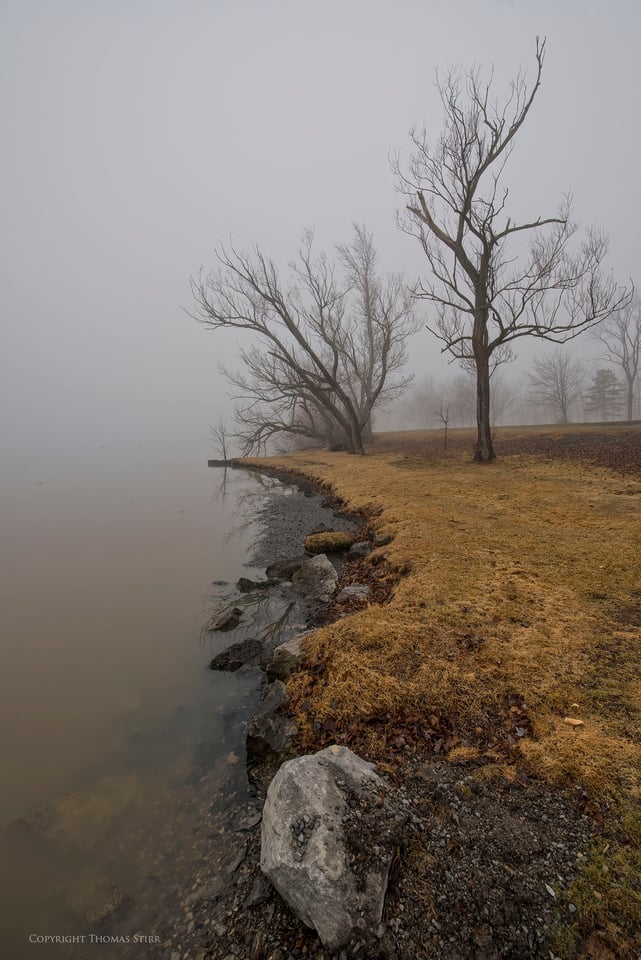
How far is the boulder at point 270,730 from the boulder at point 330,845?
2.86ft

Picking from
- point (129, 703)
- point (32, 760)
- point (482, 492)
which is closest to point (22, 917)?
point (32, 760)

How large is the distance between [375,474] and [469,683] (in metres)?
11.4

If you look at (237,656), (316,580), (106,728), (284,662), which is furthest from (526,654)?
(106,728)

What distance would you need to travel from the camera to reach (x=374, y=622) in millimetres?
4805

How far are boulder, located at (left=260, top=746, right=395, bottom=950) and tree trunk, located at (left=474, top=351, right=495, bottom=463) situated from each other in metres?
13.0

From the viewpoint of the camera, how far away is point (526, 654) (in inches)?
155

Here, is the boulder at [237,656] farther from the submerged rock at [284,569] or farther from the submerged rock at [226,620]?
the submerged rock at [284,569]

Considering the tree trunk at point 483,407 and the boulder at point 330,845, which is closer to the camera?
the boulder at point 330,845

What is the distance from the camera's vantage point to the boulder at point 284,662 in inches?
178

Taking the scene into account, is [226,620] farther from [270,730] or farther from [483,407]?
[483,407]

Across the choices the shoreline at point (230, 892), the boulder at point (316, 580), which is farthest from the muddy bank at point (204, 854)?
the boulder at point (316, 580)

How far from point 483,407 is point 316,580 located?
10150 mm

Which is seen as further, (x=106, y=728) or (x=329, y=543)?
(x=329, y=543)

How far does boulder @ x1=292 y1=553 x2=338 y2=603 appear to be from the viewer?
659 cm
